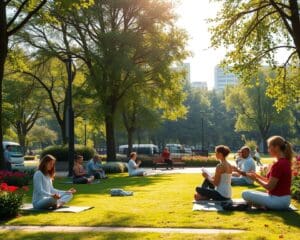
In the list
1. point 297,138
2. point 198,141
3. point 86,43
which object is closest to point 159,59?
point 86,43

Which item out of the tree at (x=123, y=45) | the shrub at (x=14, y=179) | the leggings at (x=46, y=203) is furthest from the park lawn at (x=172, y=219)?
the tree at (x=123, y=45)

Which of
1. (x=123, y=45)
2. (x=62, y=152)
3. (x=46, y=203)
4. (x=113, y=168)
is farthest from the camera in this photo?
(x=62, y=152)

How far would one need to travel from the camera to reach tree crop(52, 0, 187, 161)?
32.9 m

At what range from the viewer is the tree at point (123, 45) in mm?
32938

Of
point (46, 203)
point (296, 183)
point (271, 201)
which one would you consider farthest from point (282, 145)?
point (46, 203)

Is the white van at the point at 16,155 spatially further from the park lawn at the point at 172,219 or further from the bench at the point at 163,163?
the park lawn at the point at 172,219

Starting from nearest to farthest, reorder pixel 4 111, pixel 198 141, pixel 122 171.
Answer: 1. pixel 122 171
2. pixel 4 111
3. pixel 198 141

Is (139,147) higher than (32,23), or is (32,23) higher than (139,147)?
(32,23)

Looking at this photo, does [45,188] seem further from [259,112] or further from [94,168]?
[259,112]

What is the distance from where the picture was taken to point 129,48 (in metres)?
33.3

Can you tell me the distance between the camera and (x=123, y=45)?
33.0m

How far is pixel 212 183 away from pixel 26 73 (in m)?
27.9

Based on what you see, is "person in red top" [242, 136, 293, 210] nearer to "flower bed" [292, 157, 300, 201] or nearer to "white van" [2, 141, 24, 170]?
"flower bed" [292, 157, 300, 201]

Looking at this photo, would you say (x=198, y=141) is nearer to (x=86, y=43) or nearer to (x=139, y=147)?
(x=139, y=147)
